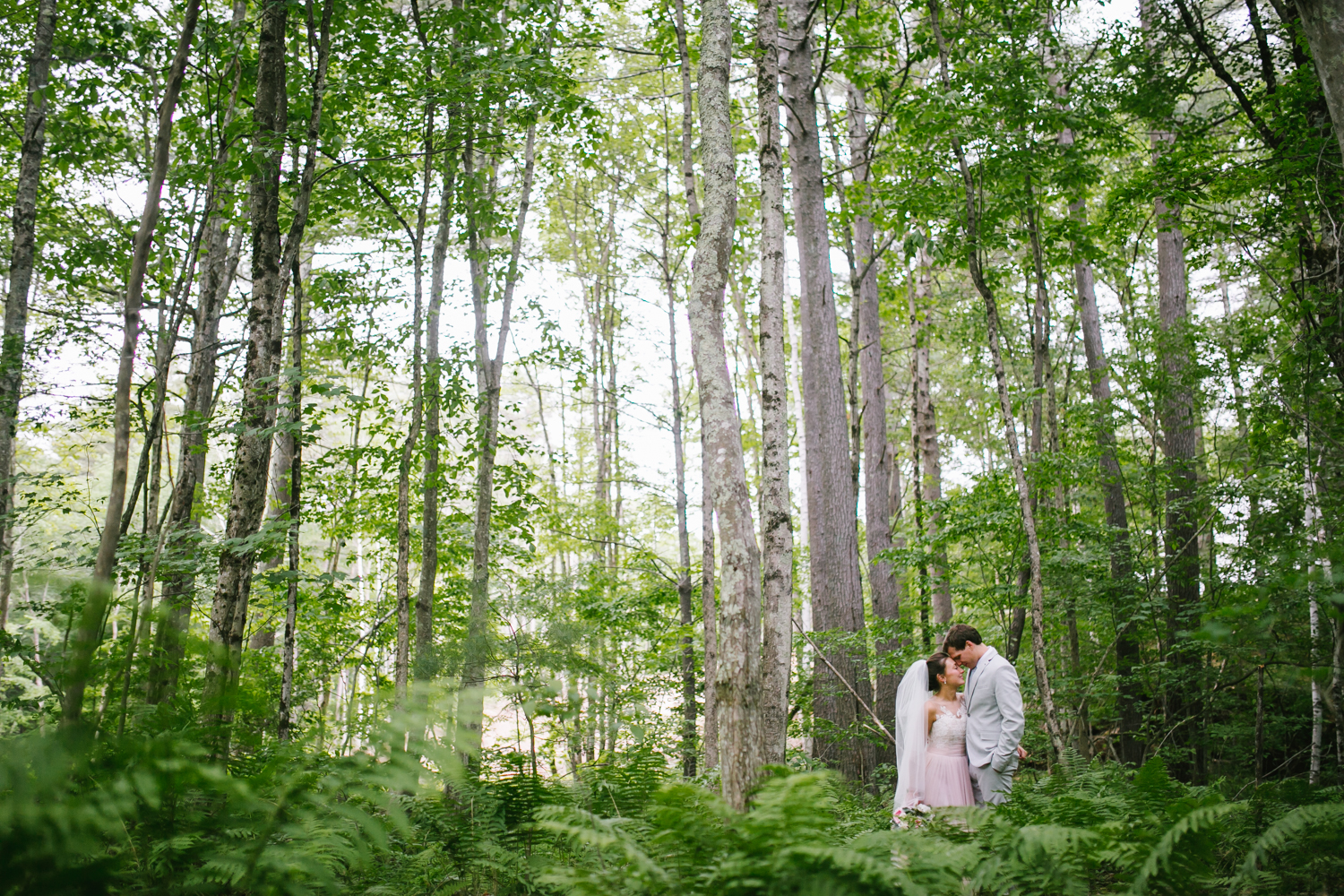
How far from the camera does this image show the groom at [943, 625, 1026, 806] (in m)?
4.55

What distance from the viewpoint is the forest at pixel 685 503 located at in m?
2.50

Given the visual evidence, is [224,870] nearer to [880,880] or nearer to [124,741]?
[124,741]

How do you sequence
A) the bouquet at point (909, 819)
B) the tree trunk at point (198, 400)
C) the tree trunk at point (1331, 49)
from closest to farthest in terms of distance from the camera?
the bouquet at point (909, 819) → the tree trunk at point (1331, 49) → the tree trunk at point (198, 400)

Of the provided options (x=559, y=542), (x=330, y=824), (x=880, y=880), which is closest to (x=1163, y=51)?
(x=880, y=880)

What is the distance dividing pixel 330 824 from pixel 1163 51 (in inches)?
415


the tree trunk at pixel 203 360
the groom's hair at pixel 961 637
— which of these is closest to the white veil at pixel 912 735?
the groom's hair at pixel 961 637

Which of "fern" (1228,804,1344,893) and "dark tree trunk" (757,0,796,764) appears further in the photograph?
"dark tree trunk" (757,0,796,764)

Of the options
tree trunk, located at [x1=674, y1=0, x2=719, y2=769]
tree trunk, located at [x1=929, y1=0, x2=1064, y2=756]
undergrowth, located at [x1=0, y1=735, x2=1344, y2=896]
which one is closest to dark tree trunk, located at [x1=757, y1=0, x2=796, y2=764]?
tree trunk, located at [x1=674, y1=0, x2=719, y2=769]

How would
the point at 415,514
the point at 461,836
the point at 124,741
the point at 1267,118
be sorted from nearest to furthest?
the point at 124,741 → the point at 461,836 → the point at 1267,118 → the point at 415,514

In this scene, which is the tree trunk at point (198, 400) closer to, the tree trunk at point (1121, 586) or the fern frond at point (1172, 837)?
the fern frond at point (1172, 837)

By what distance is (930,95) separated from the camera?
793cm

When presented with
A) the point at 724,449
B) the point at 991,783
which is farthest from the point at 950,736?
the point at 724,449

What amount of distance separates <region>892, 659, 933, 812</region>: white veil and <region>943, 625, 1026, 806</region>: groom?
0.26 m

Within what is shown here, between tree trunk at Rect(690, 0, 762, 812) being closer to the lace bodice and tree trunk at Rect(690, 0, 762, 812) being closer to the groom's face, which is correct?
the lace bodice
